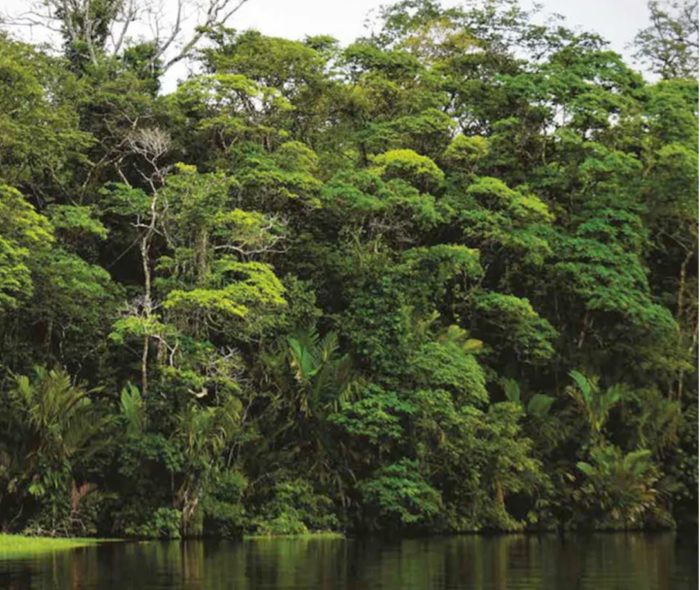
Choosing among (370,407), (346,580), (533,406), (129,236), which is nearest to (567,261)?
(533,406)

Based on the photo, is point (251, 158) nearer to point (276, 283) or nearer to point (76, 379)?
point (276, 283)

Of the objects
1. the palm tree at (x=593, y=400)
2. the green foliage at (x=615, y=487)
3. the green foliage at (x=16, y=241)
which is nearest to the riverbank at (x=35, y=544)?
the green foliage at (x=16, y=241)

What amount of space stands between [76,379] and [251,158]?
5.04 meters

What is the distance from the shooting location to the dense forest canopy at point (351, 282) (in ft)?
67.7

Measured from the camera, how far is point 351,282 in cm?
2356

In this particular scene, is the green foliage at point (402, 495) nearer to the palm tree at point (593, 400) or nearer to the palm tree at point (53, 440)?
the palm tree at point (593, 400)

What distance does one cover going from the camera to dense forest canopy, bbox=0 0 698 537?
2062 cm

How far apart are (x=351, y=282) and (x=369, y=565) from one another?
31.7 feet

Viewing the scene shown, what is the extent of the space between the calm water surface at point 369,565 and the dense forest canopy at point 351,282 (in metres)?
2.26

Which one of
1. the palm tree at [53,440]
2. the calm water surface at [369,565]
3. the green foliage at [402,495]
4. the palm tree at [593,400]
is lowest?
the calm water surface at [369,565]

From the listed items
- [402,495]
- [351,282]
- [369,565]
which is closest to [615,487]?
[402,495]

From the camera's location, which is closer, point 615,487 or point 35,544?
point 35,544

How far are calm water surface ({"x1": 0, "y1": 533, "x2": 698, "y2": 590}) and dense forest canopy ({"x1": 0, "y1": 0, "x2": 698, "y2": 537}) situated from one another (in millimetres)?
2264

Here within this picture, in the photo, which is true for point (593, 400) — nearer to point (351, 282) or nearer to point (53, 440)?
point (351, 282)
